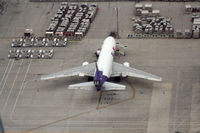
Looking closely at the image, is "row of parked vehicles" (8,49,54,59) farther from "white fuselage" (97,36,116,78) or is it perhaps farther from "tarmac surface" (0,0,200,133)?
"white fuselage" (97,36,116,78)

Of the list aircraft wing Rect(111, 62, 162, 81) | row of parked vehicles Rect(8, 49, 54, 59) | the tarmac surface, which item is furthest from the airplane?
row of parked vehicles Rect(8, 49, 54, 59)

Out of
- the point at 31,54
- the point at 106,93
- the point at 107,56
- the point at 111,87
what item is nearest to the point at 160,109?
the point at 111,87

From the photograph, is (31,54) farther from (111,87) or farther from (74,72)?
(111,87)

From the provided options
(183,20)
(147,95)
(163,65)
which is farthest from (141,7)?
(147,95)

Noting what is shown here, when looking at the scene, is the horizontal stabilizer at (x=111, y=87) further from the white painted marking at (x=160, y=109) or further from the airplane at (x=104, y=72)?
the white painted marking at (x=160, y=109)

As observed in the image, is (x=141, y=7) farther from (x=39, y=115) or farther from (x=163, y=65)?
(x=39, y=115)

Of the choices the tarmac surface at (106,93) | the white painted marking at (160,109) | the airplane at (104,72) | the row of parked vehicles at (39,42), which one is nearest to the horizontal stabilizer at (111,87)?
the airplane at (104,72)
